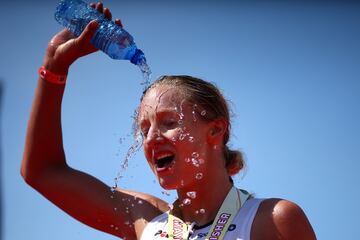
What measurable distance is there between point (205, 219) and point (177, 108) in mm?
811

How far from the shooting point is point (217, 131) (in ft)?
13.1

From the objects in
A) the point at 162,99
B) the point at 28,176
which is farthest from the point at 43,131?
the point at 162,99

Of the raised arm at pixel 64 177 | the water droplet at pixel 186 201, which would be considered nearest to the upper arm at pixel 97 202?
the raised arm at pixel 64 177

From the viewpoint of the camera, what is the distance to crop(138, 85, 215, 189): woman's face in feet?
12.0

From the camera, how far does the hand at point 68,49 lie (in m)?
4.12

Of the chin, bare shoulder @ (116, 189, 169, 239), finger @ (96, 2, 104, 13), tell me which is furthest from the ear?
finger @ (96, 2, 104, 13)

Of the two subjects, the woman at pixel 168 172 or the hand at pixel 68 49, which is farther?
the hand at pixel 68 49

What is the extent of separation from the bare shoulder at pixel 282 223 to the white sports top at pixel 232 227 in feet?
0.17

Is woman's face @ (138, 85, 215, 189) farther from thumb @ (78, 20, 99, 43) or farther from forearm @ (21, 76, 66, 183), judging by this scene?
forearm @ (21, 76, 66, 183)

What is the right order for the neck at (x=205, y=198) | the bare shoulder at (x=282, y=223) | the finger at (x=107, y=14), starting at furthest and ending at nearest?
the finger at (x=107, y=14) → the neck at (x=205, y=198) → the bare shoulder at (x=282, y=223)

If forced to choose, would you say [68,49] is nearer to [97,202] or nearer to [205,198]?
[97,202]

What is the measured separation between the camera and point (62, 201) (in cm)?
428

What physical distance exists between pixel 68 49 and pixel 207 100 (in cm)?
118

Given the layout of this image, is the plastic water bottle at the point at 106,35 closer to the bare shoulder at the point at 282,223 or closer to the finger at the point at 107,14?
the finger at the point at 107,14
